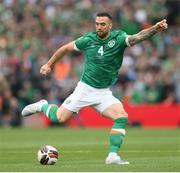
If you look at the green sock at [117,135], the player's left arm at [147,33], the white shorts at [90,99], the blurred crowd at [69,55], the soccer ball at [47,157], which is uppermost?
the blurred crowd at [69,55]

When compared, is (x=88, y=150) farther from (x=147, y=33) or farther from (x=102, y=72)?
(x=147, y=33)

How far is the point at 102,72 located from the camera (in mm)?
14820

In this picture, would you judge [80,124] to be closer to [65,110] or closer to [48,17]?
[48,17]

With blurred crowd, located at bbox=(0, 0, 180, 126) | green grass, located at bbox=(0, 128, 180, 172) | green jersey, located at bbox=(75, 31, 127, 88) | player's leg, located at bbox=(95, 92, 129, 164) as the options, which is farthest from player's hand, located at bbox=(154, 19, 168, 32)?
blurred crowd, located at bbox=(0, 0, 180, 126)

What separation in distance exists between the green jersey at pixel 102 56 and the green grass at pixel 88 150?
1.49 m

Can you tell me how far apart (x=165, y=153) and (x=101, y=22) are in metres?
3.71

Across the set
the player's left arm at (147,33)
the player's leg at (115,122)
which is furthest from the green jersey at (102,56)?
the player's leg at (115,122)

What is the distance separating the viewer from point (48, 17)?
34250 millimetres

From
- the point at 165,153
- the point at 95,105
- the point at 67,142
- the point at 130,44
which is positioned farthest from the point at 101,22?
the point at 67,142

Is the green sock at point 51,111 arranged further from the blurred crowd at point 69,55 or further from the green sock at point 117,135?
the blurred crowd at point 69,55

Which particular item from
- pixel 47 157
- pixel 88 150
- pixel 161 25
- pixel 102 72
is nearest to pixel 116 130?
pixel 102 72

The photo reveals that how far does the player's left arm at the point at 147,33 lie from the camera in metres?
13.8

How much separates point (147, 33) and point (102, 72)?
1289 millimetres

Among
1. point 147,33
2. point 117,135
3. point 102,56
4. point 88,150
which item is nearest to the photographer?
point 147,33
